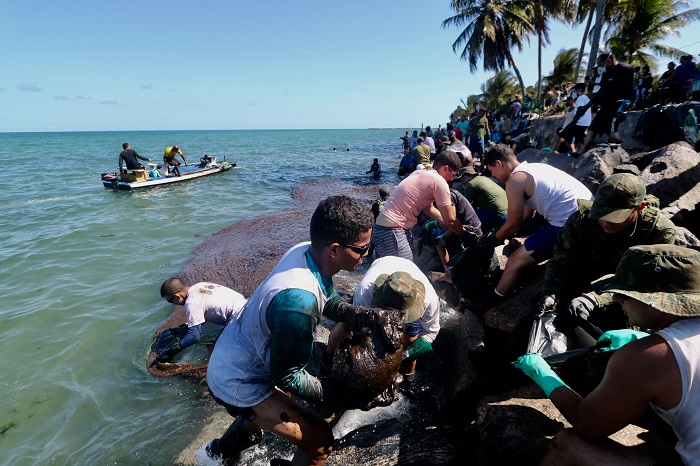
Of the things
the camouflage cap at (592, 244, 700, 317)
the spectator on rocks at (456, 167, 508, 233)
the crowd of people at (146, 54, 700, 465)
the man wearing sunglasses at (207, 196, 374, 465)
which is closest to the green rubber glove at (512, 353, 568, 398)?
the crowd of people at (146, 54, 700, 465)

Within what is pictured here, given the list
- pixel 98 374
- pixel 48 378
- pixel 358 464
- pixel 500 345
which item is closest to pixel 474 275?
pixel 500 345

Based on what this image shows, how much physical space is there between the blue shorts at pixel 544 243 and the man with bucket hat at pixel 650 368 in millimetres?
1667

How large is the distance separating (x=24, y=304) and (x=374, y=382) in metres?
7.35

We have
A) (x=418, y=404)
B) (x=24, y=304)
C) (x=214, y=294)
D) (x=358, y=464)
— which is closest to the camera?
(x=358, y=464)

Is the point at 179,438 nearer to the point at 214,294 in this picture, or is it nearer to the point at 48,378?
the point at 214,294

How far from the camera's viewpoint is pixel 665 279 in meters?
1.53

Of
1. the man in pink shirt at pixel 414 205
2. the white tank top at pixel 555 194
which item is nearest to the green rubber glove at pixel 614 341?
the white tank top at pixel 555 194

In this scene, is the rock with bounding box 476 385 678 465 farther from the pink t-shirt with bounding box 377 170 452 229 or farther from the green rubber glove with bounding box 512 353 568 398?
the pink t-shirt with bounding box 377 170 452 229

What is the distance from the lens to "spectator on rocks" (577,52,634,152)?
20.8 ft

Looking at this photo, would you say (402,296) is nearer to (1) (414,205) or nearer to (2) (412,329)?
(2) (412,329)

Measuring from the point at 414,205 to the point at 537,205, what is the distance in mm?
1278

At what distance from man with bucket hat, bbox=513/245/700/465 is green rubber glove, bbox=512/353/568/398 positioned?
15 cm

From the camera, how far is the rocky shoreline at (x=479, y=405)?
87.3 inches

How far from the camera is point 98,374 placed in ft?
15.0
